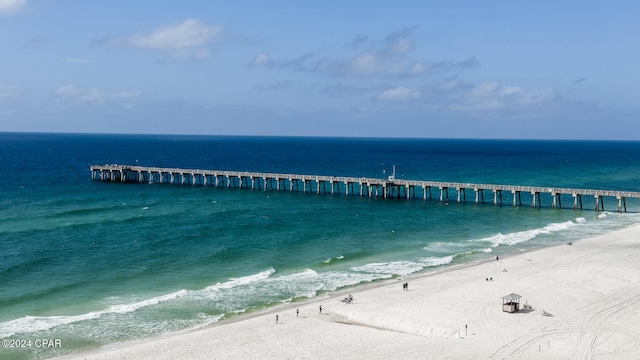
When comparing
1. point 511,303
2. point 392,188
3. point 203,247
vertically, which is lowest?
point 511,303

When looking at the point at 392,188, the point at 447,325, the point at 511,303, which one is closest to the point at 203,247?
the point at 447,325

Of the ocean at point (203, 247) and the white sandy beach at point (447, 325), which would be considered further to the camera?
the ocean at point (203, 247)

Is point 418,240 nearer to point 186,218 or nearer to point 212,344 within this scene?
point 186,218

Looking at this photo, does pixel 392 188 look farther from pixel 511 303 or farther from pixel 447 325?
pixel 447 325

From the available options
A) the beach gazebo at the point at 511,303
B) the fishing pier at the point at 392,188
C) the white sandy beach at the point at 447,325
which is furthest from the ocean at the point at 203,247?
the beach gazebo at the point at 511,303

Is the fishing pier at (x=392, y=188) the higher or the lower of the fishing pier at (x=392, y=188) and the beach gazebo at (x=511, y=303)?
the higher

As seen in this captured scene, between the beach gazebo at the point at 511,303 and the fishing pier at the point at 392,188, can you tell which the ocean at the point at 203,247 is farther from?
the beach gazebo at the point at 511,303

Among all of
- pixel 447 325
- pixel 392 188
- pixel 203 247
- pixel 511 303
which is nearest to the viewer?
pixel 447 325
